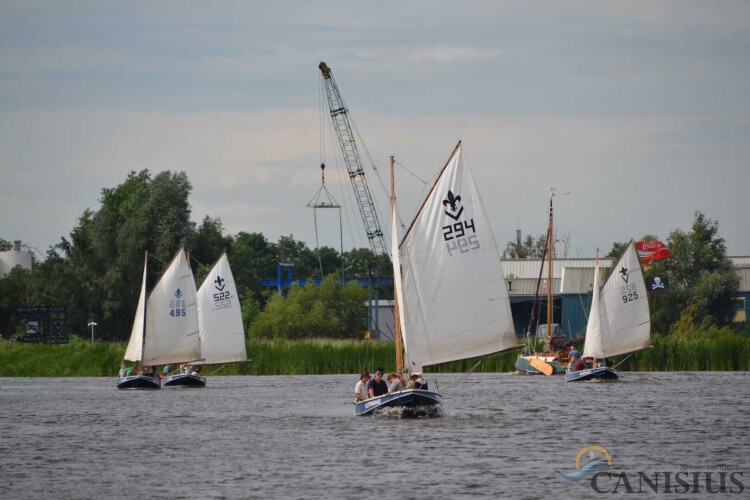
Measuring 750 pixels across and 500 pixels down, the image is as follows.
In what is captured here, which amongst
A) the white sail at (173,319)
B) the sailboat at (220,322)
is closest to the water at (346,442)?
the white sail at (173,319)

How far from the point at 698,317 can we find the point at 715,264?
8.83 m

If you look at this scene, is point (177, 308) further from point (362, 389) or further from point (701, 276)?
point (701, 276)

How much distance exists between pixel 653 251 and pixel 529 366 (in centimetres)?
5825

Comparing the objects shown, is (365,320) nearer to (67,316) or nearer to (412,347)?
(67,316)

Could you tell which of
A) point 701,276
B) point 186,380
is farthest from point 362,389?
point 701,276

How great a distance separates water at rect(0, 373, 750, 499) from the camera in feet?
117

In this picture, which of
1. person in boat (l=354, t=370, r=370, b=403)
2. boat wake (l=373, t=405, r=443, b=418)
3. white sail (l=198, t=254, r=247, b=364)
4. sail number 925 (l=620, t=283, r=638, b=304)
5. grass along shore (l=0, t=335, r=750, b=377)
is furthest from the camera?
grass along shore (l=0, t=335, r=750, b=377)

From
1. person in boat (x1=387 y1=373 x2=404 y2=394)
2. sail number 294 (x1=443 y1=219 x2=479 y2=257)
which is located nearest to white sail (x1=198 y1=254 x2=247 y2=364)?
person in boat (x1=387 y1=373 x2=404 y2=394)

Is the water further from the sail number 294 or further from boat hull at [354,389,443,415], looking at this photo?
the sail number 294

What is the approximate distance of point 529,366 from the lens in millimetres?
99750

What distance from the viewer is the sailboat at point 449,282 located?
1934 inches

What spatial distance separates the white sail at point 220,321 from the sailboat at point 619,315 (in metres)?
24.4

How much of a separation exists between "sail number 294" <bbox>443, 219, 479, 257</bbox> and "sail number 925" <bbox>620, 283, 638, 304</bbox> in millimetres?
40719

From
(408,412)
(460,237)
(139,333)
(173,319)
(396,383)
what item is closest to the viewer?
(460,237)
